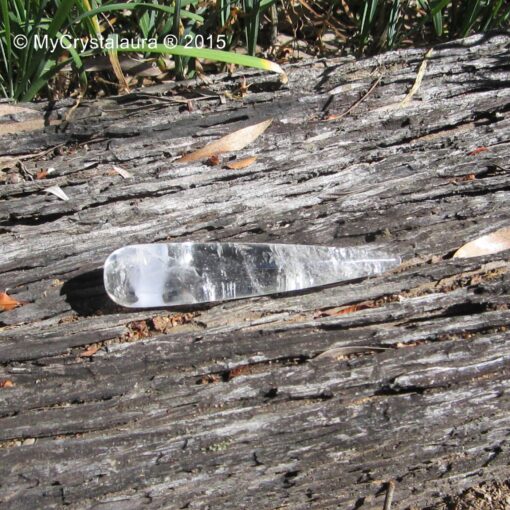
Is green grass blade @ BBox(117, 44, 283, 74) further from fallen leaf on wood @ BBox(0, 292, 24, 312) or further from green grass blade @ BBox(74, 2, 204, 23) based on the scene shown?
fallen leaf on wood @ BBox(0, 292, 24, 312)

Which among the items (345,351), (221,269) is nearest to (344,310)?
(345,351)

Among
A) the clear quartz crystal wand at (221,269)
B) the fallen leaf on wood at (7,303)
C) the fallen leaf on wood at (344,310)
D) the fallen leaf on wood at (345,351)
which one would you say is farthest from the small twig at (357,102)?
the fallen leaf on wood at (7,303)

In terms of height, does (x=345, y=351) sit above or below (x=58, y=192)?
below

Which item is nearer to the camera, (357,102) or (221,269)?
(221,269)

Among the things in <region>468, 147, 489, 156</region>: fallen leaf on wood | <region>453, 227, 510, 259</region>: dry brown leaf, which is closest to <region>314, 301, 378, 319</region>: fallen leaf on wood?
<region>453, 227, 510, 259</region>: dry brown leaf

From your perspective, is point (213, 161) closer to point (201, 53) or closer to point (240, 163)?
point (240, 163)

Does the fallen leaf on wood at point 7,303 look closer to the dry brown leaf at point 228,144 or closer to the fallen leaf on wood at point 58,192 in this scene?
the fallen leaf on wood at point 58,192

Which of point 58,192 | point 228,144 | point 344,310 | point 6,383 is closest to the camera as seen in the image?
point 6,383
